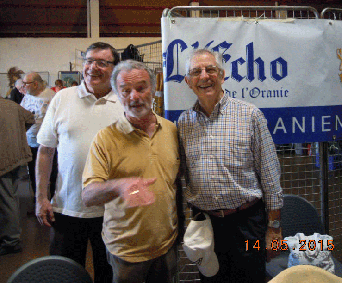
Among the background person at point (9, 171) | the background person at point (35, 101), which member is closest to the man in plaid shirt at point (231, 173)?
the background person at point (9, 171)

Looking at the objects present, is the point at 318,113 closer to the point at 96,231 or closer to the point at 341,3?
the point at 96,231

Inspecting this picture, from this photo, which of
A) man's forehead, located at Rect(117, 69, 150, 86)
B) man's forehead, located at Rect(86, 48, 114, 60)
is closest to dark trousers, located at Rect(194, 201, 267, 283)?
man's forehead, located at Rect(117, 69, 150, 86)

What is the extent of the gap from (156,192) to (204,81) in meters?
0.56

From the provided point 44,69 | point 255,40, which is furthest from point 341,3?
point 255,40

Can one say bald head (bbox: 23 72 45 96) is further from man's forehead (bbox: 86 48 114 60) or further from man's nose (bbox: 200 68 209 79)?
man's nose (bbox: 200 68 209 79)

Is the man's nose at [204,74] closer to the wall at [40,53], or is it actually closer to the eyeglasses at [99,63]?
the eyeglasses at [99,63]

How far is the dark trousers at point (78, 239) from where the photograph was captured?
1678mm

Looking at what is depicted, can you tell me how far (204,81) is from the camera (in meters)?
1.46

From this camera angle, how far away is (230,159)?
142 centimetres

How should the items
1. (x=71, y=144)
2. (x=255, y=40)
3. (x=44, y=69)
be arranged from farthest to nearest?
(x=44, y=69) → (x=255, y=40) → (x=71, y=144)

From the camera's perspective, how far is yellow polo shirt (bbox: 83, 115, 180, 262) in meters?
1.32

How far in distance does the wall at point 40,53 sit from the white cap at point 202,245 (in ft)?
28.7

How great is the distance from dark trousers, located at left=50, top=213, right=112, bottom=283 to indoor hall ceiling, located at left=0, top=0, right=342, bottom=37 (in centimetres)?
898
